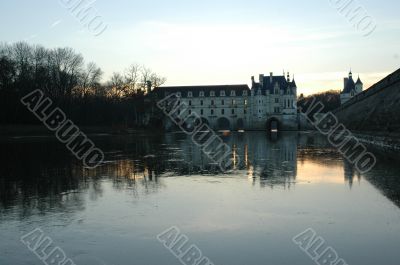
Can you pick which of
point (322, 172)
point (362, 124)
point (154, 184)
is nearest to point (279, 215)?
point (154, 184)

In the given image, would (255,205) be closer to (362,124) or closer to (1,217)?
(1,217)

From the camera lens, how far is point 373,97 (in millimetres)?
48875

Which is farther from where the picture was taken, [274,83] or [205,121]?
[205,121]

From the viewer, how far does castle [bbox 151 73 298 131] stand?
367 ft

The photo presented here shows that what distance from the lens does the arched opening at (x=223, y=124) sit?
397 ft

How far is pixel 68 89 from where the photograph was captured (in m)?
76.8

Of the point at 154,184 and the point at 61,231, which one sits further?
the point at 154,184

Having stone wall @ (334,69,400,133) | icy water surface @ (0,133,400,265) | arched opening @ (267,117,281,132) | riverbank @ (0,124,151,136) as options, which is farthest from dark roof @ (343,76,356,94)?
icy water surface @ (0,133,400,265)

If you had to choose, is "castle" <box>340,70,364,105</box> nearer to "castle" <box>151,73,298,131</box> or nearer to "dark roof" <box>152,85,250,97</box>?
"castle" <box>151,73,298,131</box>

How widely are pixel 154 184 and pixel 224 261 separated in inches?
324

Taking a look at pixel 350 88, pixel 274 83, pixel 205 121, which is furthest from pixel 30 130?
pixel 350 88

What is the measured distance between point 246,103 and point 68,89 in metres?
54.7

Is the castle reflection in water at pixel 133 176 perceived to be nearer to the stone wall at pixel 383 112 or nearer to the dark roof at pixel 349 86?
the stone wall at pixel 383 112

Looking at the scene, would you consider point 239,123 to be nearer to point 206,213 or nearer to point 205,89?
point 205,89
